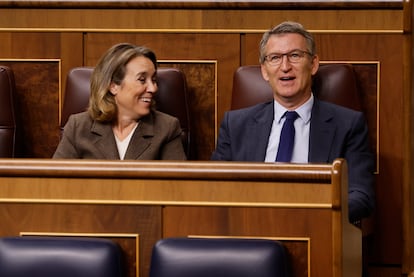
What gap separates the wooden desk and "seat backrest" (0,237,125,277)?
0.10 feet

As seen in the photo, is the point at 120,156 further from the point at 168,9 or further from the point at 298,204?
the point at 298,204

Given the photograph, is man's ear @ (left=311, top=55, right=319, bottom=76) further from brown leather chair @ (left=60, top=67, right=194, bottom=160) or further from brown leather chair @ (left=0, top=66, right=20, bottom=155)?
brown leather chair @ (left=0, top=66, right=20, bottom=155)

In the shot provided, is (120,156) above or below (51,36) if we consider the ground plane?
below

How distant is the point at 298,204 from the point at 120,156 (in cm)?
41

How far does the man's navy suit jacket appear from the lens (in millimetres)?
1091

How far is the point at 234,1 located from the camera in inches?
50.8

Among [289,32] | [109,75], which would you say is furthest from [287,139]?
[109,75]

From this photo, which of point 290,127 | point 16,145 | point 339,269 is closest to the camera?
point 339,269

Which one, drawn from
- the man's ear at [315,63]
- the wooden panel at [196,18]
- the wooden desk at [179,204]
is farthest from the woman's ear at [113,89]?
the wooden desk at [179,204]

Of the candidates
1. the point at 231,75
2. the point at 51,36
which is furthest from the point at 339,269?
the point at 51,36

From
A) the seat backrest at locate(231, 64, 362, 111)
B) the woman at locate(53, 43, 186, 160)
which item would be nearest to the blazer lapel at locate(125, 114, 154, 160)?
the woman at locate(53, 43, 186, 160)

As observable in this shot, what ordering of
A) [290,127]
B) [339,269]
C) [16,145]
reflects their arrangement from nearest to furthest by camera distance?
[339,269] < [290,127] < [16,145]

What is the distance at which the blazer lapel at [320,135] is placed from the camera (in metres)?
1.12

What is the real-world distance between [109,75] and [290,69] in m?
0.22
